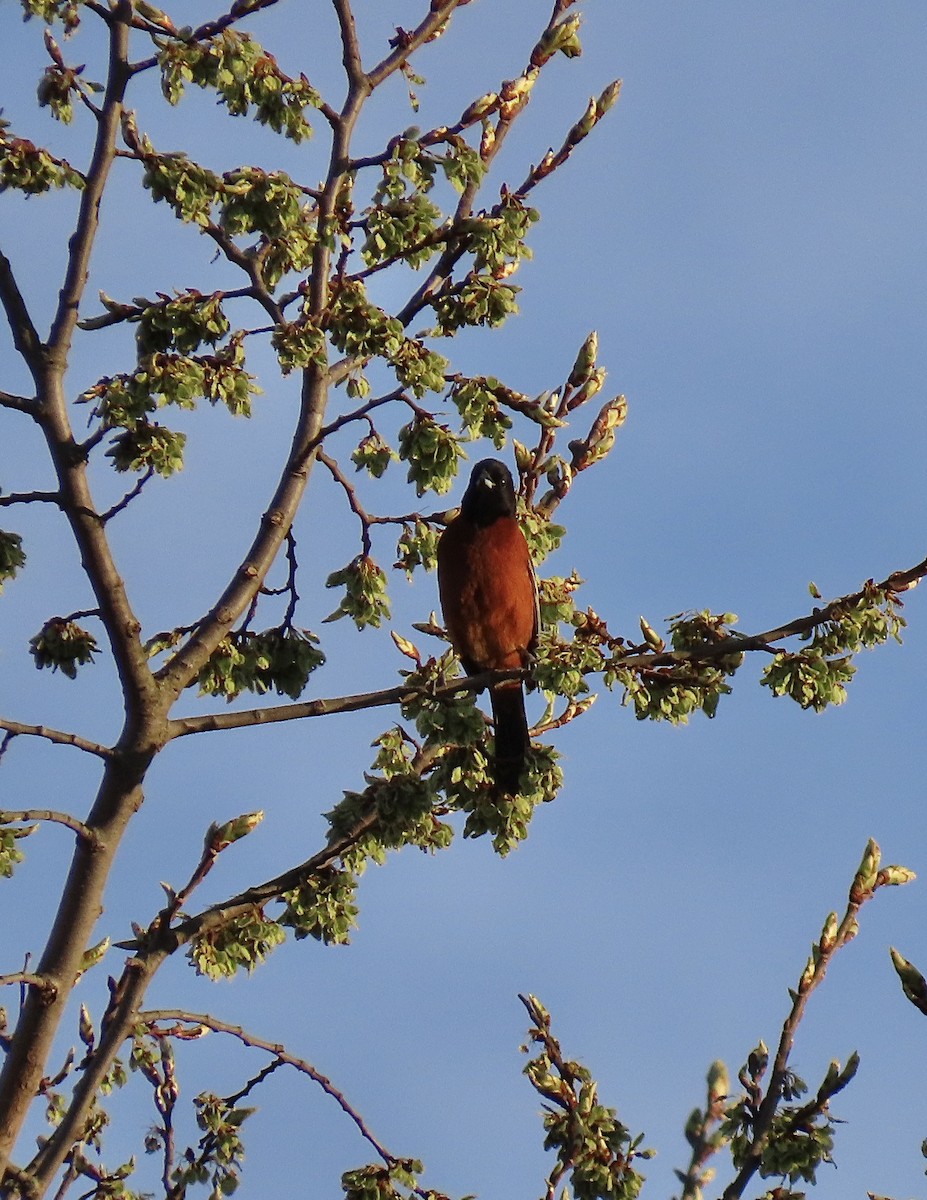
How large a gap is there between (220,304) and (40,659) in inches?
54.5

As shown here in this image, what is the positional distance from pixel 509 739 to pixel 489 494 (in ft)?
7.18

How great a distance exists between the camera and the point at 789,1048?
3.11m

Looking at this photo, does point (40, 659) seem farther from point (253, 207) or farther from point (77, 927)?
point (253, 207)

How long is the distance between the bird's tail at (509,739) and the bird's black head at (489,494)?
101 cm

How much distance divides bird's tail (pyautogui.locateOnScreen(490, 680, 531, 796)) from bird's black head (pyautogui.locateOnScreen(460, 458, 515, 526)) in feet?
3.32

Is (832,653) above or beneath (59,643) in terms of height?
beneath

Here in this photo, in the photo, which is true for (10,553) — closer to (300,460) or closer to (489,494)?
(300,460)

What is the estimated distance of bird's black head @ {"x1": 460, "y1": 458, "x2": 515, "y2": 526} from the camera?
6.91 m

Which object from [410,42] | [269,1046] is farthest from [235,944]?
Answer: [410,42]

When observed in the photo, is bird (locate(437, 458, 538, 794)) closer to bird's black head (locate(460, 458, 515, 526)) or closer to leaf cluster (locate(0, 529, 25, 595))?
bird's black head (locate(460, 458, 515, 526))

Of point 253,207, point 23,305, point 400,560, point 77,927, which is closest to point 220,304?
point 253,207

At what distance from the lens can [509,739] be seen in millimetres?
5148

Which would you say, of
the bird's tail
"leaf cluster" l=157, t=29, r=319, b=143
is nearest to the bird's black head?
the bird's tail

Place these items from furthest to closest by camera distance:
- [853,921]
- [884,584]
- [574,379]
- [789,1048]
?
[574,379] → [884,584] → [853,921] → [789,1048]
